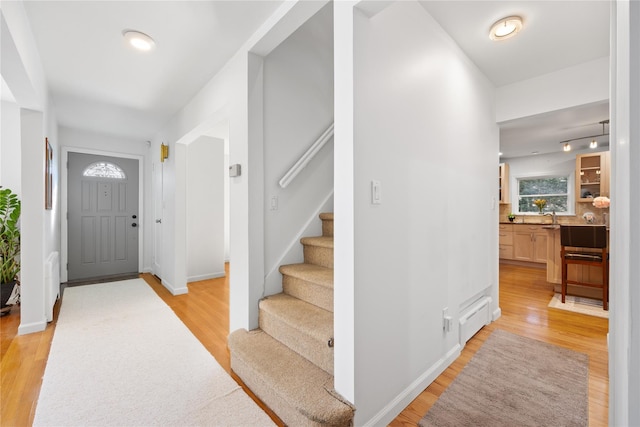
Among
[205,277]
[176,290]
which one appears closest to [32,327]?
[176,290]

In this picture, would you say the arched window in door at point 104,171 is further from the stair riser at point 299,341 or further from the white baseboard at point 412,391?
the white baseboard at point 412,391

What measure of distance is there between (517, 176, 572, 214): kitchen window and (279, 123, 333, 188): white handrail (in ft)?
19.3

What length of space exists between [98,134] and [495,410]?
241 inches

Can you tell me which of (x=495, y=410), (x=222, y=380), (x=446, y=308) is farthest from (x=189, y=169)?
(x=495, y=410)

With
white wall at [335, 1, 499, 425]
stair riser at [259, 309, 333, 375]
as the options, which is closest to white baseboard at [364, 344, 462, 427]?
white wall at [335, 1, 499, 425]

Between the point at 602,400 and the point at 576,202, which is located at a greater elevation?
the point at 576,202

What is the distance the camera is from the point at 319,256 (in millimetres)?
2367

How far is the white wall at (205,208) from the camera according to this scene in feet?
14.9

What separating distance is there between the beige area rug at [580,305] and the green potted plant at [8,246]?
6075 millimetres

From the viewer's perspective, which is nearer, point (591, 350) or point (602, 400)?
point (602, 400)

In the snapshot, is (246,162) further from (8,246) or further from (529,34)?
(8,246)

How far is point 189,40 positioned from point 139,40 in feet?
1.23

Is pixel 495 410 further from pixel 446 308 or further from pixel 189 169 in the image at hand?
pixel 189 169

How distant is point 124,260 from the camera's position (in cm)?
500
